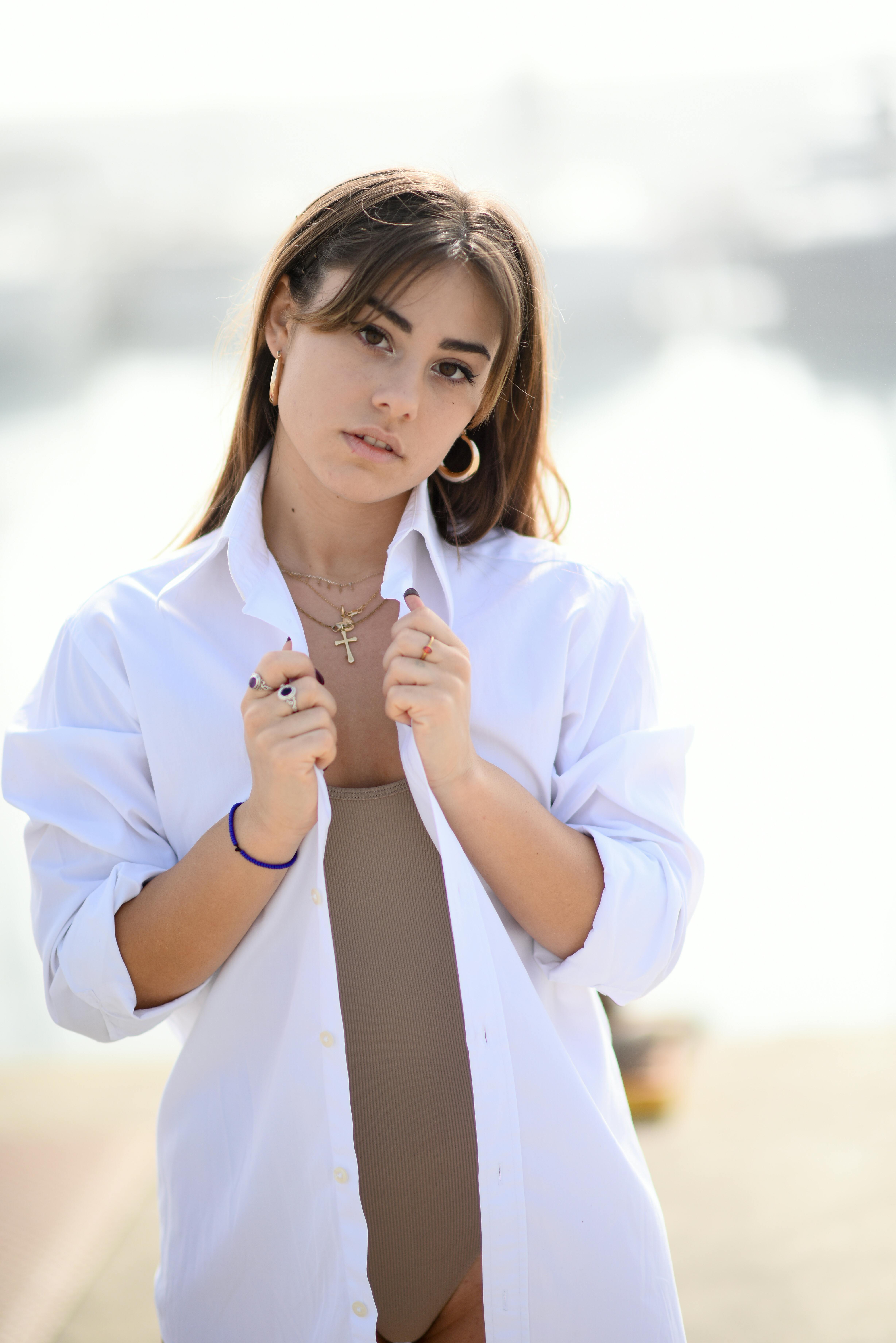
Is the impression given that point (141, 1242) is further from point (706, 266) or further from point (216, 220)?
point (706, 266)

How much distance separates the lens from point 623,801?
1.37m

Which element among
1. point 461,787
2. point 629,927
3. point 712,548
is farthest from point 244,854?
point 712,548

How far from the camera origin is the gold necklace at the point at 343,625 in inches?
58.4

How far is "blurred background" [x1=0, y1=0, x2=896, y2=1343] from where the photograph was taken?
2.68 metres

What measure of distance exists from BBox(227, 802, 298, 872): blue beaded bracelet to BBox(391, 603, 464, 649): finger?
0.91 feet

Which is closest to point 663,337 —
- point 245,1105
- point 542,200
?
point 542,200

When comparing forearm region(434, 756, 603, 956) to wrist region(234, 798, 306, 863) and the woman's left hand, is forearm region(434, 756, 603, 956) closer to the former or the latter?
the woman's left hand

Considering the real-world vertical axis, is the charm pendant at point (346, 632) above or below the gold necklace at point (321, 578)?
below

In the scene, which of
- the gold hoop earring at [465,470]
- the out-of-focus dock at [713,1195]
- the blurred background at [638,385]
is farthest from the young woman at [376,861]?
the out-of-focus dock at [713,1195]

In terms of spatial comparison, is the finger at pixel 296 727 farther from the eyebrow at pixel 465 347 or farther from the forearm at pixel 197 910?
the eyebrow at pixel 465 347

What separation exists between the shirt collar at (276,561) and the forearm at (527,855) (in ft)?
0.90

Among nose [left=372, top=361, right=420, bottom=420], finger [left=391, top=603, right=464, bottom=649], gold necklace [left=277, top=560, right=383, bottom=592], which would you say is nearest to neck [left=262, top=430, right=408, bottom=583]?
gold necklace [left=277, top=560, right=383, bottom=592]

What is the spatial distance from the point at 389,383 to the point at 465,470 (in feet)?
1.06

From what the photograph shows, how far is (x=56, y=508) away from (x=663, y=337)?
1660 millimetres
